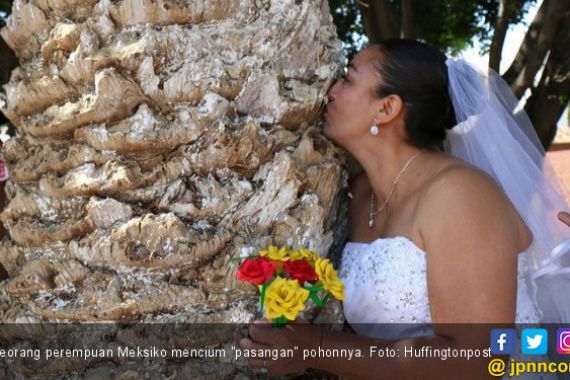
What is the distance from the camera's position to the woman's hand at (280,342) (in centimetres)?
229

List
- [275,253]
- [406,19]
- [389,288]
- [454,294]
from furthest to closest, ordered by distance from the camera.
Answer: [406,19] < [389,288] < [454,294] < [275,253]

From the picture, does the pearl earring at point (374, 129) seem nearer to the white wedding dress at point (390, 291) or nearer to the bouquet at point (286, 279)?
the white wedding dress at point (390, 291)

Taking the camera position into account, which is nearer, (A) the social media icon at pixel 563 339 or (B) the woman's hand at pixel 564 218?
(B) the woman's hand at pixel 564 218

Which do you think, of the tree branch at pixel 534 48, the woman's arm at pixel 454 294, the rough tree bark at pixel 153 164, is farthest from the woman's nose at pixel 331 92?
the tree branch at pixel 534 48

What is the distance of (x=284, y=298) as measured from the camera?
7.09ft

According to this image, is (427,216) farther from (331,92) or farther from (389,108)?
(331,92)

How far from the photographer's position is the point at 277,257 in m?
2.22

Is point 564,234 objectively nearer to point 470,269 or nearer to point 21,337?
point 470,269

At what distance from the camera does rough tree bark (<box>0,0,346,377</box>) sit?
2244 mm

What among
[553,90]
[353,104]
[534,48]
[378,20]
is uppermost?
[353,104]

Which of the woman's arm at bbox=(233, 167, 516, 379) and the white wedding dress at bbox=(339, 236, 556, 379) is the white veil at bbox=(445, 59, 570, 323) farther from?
the woman's arm at bbox=(233, 167, 516, 379)

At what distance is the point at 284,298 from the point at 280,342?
0.71 feet

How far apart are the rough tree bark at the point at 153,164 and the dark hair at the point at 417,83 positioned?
36cm

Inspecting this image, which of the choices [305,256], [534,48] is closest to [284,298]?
[305,256]
